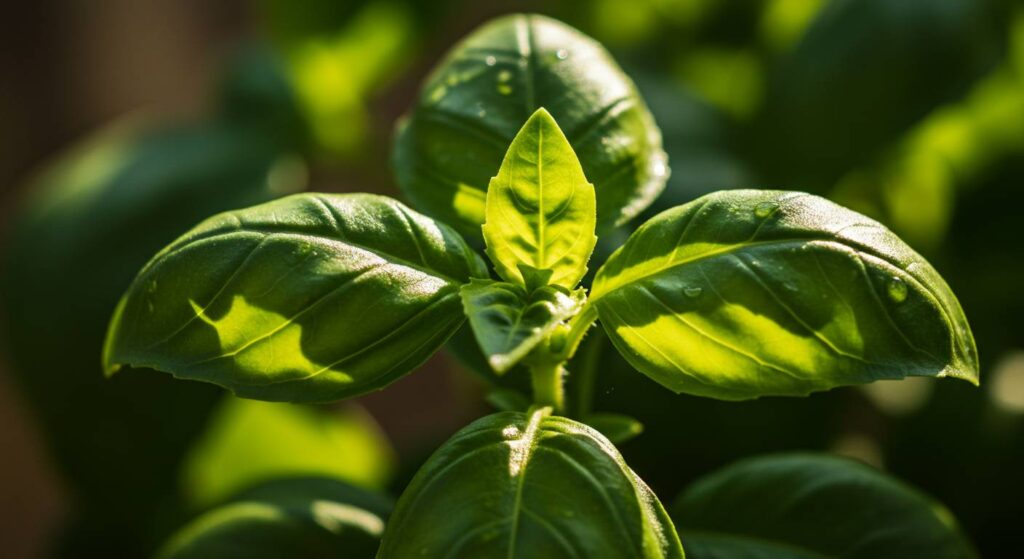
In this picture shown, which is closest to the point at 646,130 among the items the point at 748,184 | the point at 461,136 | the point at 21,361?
the point at 461,136

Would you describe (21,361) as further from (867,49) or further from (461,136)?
(867,49)

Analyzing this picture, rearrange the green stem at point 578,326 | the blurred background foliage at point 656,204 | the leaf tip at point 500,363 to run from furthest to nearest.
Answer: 1. the blurred background foliage at point 656,204
2. the green stem at point 578,326
3. the leaf tip at point 500,363

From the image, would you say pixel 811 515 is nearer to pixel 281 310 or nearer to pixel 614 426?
pixel 614 426

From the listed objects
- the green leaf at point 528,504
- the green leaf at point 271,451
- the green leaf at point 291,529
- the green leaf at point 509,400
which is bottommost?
the green leaf at point 271,451

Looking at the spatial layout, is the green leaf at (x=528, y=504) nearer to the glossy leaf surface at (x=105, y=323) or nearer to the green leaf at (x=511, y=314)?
the green leaf at (x=511, y=314)

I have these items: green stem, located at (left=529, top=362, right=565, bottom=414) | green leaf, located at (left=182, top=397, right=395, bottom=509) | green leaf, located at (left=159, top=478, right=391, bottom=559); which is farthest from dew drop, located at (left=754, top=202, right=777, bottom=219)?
green leaf, located at (left=182, top=397, right=395, bottom=509)

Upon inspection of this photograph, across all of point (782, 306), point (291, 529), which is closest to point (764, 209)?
point (782, 306)

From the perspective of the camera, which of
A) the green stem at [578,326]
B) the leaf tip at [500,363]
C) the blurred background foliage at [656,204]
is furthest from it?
the blurred background foliage at [656,204]

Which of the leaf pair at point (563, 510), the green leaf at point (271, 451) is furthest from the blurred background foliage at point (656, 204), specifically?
the leaf pair at point (563, 510)
